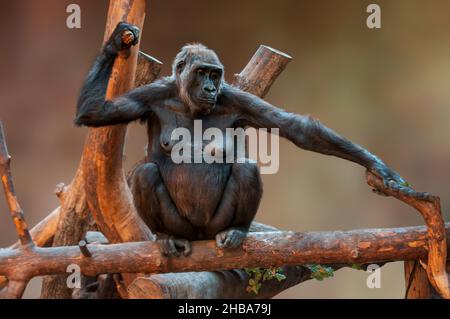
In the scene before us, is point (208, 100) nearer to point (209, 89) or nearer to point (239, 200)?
point (209, 89)

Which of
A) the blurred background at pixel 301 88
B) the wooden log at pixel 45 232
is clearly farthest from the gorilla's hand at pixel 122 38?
the blurred background at pixel 301 88

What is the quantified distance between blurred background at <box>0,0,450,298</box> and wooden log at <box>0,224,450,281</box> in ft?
15.8

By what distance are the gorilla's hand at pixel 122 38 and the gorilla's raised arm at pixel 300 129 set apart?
815mm

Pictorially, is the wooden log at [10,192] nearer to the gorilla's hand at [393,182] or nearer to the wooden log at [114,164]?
the wooden log at [114,164]

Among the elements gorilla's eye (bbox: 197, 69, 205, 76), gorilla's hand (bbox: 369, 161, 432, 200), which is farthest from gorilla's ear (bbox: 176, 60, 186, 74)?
gorilla's hand (bbox: 369, 161, 432, 200)

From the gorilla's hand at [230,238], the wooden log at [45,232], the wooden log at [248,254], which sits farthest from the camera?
the wooden log at [45,232]

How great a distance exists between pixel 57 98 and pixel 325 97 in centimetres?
376

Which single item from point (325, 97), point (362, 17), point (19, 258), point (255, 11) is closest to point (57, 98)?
point (255, 11)

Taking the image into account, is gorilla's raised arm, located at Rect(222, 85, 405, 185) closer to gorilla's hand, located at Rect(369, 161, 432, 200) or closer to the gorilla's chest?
gorilla's hand, located at Rect(369, 161, 432, 200)

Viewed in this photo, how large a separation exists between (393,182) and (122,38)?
222 cm

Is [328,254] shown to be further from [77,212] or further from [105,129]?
[77,212]

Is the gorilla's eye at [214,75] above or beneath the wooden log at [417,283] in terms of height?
above

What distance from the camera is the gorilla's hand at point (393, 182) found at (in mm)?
4766

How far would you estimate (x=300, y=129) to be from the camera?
5.45m
